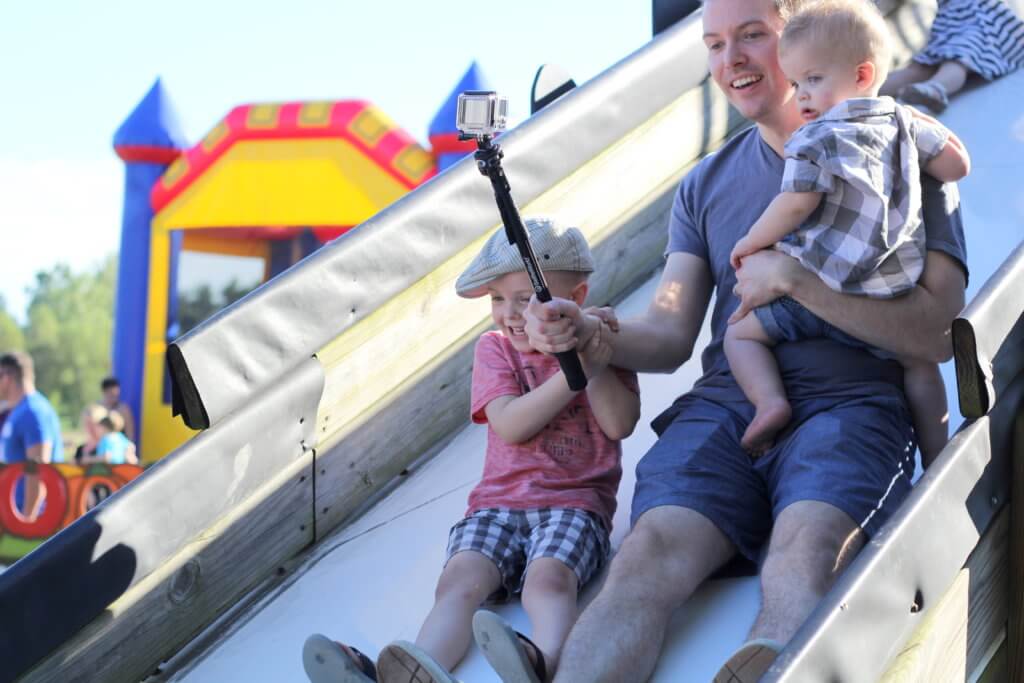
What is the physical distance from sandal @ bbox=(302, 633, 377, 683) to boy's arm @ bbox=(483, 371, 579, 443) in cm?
45

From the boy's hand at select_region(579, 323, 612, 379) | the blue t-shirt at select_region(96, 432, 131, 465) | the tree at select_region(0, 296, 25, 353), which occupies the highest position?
the boy's hand at select_region(579, 323, 612, 379)

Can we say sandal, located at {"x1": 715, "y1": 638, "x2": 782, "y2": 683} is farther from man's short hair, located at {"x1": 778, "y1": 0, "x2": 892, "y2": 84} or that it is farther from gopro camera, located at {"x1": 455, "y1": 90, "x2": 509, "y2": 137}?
man's short hair, located at {"x1": 778, "y1": 0, "x2": 892, "y2": 84}

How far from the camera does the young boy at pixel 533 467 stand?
6.53 feet

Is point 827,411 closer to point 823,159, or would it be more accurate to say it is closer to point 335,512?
point 823,159

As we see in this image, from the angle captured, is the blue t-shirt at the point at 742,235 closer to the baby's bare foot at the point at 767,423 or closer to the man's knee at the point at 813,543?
the baby's bare foot at the point at 767,423

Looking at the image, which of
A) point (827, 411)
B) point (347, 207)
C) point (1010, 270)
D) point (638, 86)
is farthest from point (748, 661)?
point (347, 207)

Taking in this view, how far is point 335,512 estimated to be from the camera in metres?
2.50

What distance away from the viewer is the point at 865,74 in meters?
2.10

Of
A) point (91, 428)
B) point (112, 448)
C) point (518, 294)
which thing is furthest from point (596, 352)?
point (91, 428)

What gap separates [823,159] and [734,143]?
0.40 meters

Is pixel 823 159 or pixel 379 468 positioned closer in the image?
pixel 823 159

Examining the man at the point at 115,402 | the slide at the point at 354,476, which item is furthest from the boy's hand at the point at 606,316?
the man at the point at 115,402

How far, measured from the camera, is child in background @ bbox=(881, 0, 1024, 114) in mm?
3855

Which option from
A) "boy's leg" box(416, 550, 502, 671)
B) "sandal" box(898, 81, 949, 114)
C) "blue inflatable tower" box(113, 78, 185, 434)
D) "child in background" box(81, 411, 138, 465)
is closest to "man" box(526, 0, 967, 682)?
"boy's leg" box(416, 550, 502, 671)
